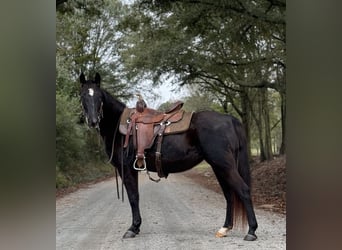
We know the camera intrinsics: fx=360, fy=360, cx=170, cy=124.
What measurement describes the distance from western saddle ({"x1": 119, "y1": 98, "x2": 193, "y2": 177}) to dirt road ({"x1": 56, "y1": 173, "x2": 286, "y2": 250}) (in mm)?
135

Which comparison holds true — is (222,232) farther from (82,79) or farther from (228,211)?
(82,79)

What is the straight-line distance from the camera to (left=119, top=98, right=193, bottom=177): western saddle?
6.40 ft

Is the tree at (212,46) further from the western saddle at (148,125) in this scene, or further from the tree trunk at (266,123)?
the western saddle at (148,125)

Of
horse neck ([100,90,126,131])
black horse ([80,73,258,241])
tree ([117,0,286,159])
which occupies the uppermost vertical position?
tree ([117,0,286,159])

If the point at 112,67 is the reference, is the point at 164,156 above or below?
below

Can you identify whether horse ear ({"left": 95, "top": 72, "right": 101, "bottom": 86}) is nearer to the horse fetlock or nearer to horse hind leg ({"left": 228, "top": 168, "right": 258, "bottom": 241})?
horse hind leg ({"left": 228, "top": 168, "right": 258, "bottom": 241})

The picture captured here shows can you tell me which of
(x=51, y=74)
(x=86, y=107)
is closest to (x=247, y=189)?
(x=86, y=107)

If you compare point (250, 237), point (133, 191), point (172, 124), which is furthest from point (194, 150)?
point (250, 237)

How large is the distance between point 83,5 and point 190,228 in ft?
4.42

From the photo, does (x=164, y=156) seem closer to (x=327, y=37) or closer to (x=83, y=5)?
(x=83, y=5)

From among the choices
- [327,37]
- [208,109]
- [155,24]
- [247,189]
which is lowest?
[247,189]

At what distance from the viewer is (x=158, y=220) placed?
1.99 m

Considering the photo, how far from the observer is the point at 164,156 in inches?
77.0

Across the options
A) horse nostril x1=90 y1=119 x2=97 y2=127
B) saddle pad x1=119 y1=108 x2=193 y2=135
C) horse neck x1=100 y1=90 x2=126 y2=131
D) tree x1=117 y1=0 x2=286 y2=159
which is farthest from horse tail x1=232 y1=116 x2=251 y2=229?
horse nostril x1=90 y1=119 x2=97 y2=127
